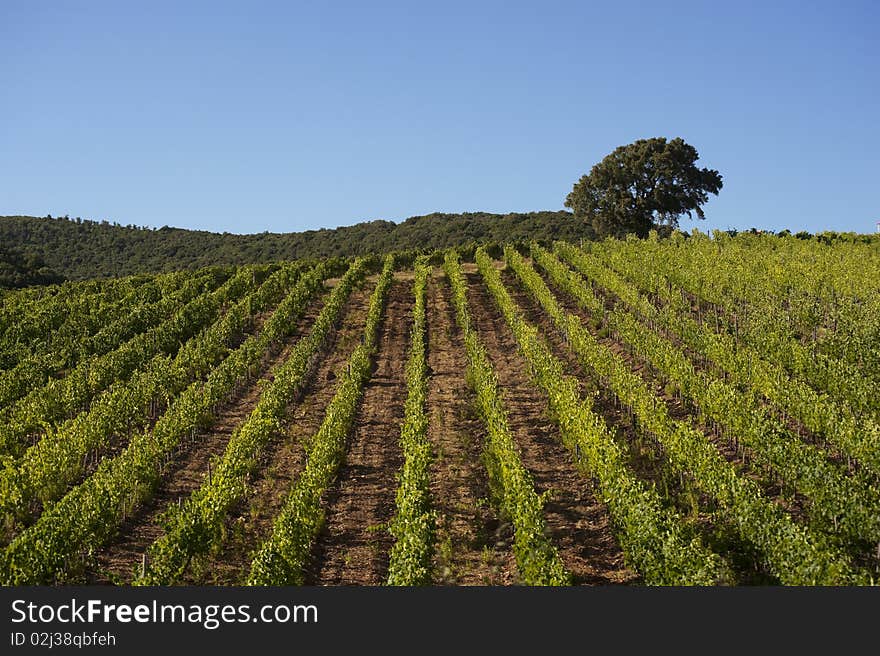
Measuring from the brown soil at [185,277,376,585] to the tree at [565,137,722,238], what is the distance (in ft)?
115

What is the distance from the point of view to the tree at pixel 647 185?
6562cm

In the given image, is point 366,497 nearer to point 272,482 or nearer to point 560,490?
point 272,482

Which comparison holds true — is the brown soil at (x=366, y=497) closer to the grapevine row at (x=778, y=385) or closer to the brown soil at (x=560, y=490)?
the brown soil at (x=560, y=490)

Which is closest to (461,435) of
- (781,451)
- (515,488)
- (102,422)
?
(515,488)

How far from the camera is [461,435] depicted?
26.0m

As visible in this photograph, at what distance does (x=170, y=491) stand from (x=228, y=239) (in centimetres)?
8264

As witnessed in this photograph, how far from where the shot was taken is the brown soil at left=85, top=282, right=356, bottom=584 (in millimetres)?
18281

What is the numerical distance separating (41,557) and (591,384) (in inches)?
703

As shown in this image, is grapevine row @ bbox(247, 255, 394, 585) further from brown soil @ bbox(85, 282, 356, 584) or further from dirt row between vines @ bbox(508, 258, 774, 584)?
dirt row between vines @ bbox(508, 258, 774, 584)

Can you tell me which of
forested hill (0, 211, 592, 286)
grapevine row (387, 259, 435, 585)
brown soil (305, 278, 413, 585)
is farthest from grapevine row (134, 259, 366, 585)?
forested hill (0, 211, 592, 286)

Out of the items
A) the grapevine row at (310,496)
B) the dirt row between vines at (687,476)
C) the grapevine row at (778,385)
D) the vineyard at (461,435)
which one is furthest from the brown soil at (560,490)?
the grapevine row at (778,385)

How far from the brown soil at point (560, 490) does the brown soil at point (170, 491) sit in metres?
8.44

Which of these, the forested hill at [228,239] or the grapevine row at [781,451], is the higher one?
the forested hill at [228,239]

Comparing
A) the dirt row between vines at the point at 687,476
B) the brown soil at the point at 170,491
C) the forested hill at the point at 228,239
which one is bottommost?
the brown soil at the point at 170,491
